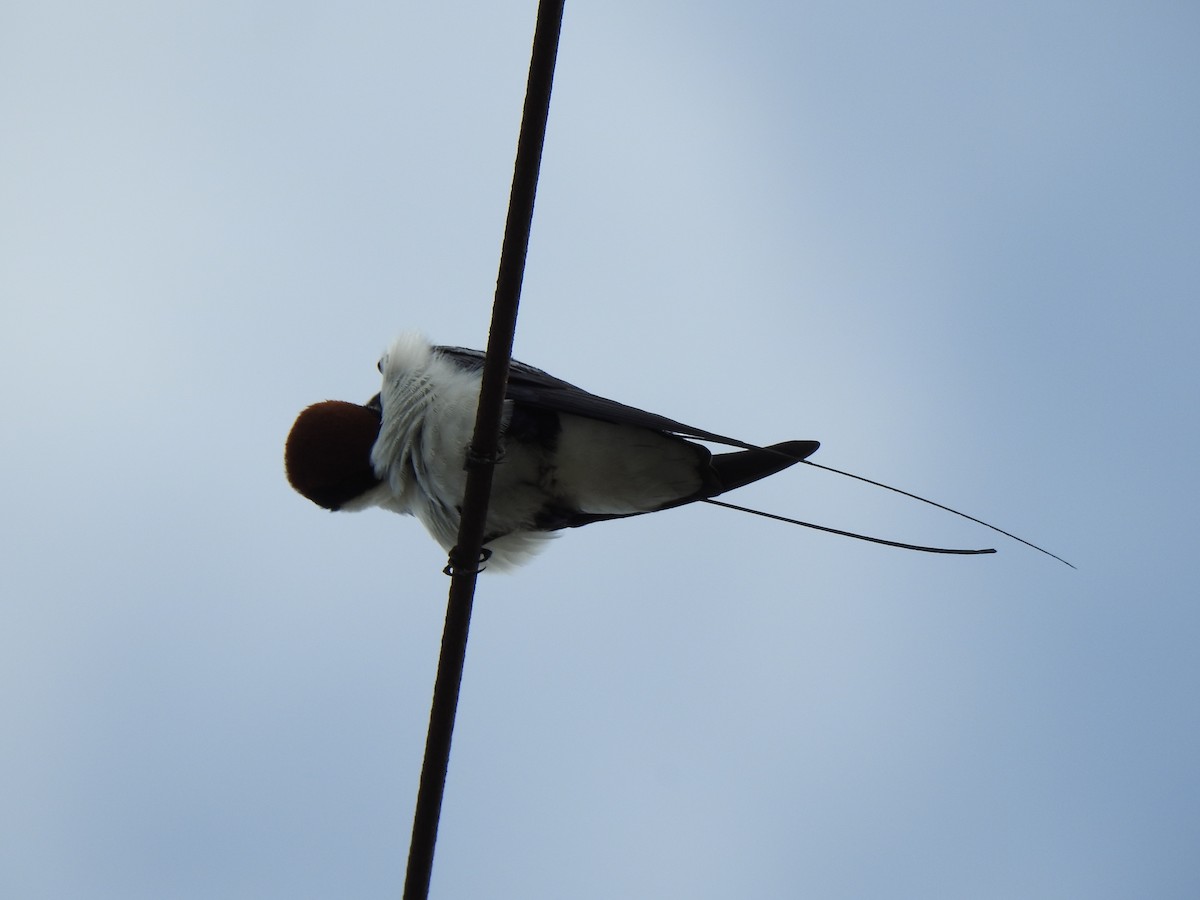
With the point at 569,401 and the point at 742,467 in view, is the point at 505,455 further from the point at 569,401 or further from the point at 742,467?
the point at 742,467

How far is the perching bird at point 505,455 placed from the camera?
4.00 meters

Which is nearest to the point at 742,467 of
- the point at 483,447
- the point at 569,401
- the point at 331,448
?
the point at 569,401

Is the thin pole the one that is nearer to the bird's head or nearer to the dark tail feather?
the bird's head

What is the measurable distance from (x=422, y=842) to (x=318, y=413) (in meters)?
1.91

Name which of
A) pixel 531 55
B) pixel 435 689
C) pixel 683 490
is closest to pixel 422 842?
pixel 435 689

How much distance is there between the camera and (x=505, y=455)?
4062mm

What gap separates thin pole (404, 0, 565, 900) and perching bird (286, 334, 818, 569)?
858 mm

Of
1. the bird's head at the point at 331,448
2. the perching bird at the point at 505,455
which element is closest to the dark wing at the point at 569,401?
the perching bird at the point at 505,455

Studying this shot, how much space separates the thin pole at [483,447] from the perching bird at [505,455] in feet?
2.82

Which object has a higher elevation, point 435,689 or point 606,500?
point 606,500

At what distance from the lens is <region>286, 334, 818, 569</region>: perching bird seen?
4.00 metres

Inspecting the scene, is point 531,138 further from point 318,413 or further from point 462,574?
point 318,413

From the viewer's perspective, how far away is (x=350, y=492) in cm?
437

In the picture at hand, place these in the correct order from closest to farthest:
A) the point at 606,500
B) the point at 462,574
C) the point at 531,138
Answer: the point at 531,138 < the point at 462,574 < the point at 606,500
